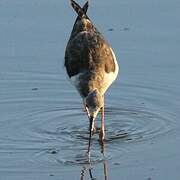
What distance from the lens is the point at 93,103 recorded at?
37.8ft

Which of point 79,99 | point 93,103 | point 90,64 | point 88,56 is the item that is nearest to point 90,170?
point 93,103

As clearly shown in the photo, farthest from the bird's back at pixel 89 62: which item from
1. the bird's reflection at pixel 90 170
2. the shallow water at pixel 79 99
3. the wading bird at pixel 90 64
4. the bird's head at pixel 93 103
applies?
the bird's reflection at pixel 90 170

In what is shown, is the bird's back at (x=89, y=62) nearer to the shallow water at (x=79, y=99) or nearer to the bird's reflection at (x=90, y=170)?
the shallow water at (x=79, y=99)

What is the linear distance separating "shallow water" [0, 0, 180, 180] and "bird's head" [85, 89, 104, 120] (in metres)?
0.44

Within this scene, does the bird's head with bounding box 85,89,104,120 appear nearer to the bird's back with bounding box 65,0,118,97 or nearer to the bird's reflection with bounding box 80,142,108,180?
the bird's back with bounding box 65,0,118,97

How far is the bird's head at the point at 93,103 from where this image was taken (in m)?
11.5

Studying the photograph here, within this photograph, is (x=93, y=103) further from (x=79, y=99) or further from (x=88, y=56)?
(x=79, y=99)

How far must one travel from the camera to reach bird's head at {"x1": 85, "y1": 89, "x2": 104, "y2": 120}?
11.5m

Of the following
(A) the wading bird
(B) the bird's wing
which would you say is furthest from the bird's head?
(B) the bird's wing

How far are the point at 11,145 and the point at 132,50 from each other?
364cm

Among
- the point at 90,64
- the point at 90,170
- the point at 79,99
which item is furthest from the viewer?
the point at 79,99

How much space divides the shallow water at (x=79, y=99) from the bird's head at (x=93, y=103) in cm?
44

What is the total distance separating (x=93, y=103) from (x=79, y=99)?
5.63 ft

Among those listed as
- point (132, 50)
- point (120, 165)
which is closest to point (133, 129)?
point (120, 165)
